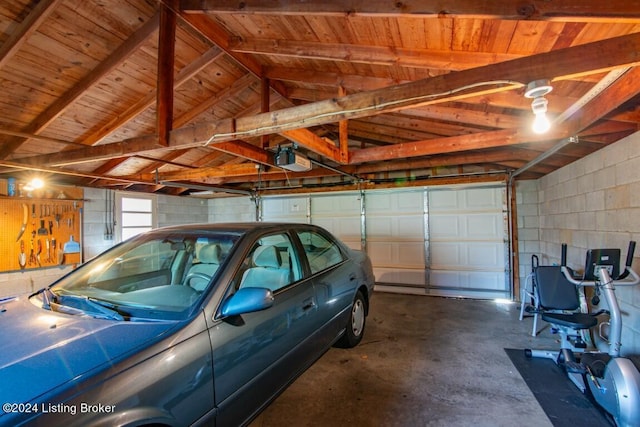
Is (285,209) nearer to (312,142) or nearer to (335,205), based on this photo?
(335,205)

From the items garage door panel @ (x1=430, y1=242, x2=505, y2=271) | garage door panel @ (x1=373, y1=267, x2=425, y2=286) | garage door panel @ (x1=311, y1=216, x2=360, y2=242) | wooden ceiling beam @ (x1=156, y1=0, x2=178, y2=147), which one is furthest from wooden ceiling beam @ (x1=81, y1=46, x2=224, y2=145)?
garage door panel @ (x1=430, y1=242, x2=505, y2=271)

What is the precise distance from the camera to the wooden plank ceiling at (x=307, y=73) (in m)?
1.70

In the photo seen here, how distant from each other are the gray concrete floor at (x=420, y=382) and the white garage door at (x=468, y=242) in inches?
51.8

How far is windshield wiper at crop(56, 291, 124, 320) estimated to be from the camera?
53.4 inches

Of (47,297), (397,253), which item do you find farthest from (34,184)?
(397,253)

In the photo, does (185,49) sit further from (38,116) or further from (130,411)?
(130,411)

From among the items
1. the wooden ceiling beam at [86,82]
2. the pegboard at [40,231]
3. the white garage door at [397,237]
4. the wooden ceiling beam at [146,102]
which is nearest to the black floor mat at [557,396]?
the white garage door at [397,237]

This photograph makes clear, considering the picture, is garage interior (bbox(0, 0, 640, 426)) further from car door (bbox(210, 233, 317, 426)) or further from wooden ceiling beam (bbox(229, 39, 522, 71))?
car door (bbox(210, 233, 317, 426))

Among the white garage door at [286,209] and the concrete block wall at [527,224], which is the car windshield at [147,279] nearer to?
the white garage door at [286,209]

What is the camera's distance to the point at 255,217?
733cm

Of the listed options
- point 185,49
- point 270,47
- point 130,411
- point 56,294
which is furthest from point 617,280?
point 185,49

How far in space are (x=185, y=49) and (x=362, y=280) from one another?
121 inches

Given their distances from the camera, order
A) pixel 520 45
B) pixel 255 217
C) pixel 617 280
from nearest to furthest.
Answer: pixel 520 45, pixel 617 280, pixel 255 217

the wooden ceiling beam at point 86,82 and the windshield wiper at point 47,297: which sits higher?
the wooden ceiling beam at point 86,82
